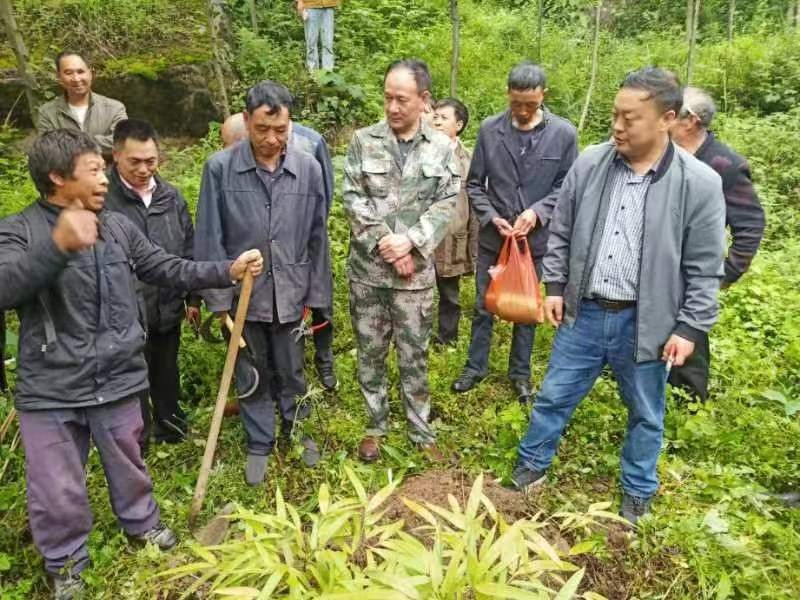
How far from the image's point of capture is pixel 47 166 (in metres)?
2.58

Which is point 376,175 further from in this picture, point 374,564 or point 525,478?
point 374,564

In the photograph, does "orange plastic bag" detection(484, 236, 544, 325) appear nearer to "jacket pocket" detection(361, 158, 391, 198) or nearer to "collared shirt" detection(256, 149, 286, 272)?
"jacket pocket" detection(361, 158, 391, 198)

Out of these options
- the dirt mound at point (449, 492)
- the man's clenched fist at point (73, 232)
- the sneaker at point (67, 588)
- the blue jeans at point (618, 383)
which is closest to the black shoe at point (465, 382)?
the dirt mound at point (449, 492)

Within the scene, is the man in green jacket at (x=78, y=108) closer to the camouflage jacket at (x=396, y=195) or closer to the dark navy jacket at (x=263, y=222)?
the dark navy jacket at (x=263, y=222)

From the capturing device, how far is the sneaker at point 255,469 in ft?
11.9

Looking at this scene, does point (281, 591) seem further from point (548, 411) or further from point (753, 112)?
point (753, 112)

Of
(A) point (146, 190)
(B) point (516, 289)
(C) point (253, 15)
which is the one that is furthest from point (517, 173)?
(C) point (253, 15)

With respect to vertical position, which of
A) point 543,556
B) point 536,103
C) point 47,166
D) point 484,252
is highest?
point 536,103

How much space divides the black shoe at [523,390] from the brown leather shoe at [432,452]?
846mm

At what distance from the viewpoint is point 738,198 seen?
384 cm

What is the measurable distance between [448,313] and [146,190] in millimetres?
2483

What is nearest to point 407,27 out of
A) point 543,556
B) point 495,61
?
point 495,61

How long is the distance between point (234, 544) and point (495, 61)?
10.1 metres

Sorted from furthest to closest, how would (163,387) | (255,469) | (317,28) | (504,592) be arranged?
(317,28), (163,387), (255,469), (504,592)
